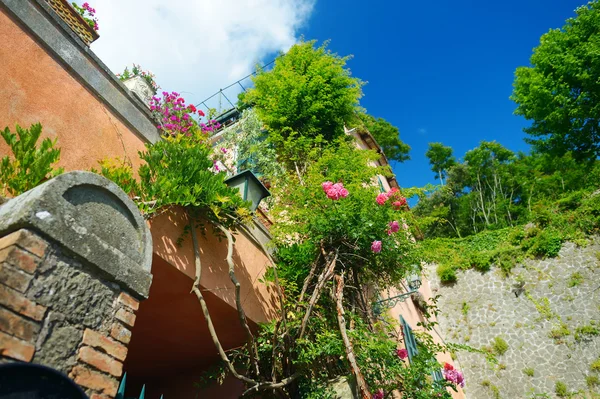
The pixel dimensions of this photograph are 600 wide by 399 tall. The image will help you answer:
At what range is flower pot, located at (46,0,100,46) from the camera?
5672mm

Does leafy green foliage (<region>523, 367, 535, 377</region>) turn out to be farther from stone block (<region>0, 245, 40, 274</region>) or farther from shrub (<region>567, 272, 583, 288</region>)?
stone block (<region>0, 245, 40, 274</region>)

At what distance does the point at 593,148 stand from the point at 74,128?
18.7 metres

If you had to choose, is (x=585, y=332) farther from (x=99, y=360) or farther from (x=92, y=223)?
(x=92, y=223)

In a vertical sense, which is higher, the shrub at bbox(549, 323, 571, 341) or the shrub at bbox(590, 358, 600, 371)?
the shrub at bbox(549, 323, 571, 341)

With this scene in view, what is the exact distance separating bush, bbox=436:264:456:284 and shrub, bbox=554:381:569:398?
5036 mm

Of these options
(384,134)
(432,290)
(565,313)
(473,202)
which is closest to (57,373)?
(565,313)

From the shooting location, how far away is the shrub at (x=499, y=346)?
13.6 meters

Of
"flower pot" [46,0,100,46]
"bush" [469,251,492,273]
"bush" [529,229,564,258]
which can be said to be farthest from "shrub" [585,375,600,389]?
"flower pot" [46,0,100,46]

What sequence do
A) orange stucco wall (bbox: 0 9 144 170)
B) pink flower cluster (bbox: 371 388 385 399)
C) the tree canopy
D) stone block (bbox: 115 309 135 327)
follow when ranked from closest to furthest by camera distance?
stone block (bbox: 115 309 135 327)
orange stucco wall (bbox: 0 9 144 170)
pink flower cluster (bbox: 371 388 385 399)
the tree canopy

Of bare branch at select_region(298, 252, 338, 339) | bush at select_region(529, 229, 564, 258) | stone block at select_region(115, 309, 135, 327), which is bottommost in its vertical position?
stone block at select_region(115, 309, 135, 327)

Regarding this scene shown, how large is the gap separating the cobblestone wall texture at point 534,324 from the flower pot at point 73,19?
13594 millimetres

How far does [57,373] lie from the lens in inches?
67.1

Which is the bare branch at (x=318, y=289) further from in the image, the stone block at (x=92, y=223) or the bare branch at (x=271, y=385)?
the stone block at (x=92, y=223)

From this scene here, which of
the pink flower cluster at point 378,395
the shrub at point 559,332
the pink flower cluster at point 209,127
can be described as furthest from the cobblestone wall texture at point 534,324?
the pink flower cluster at point 209,127
